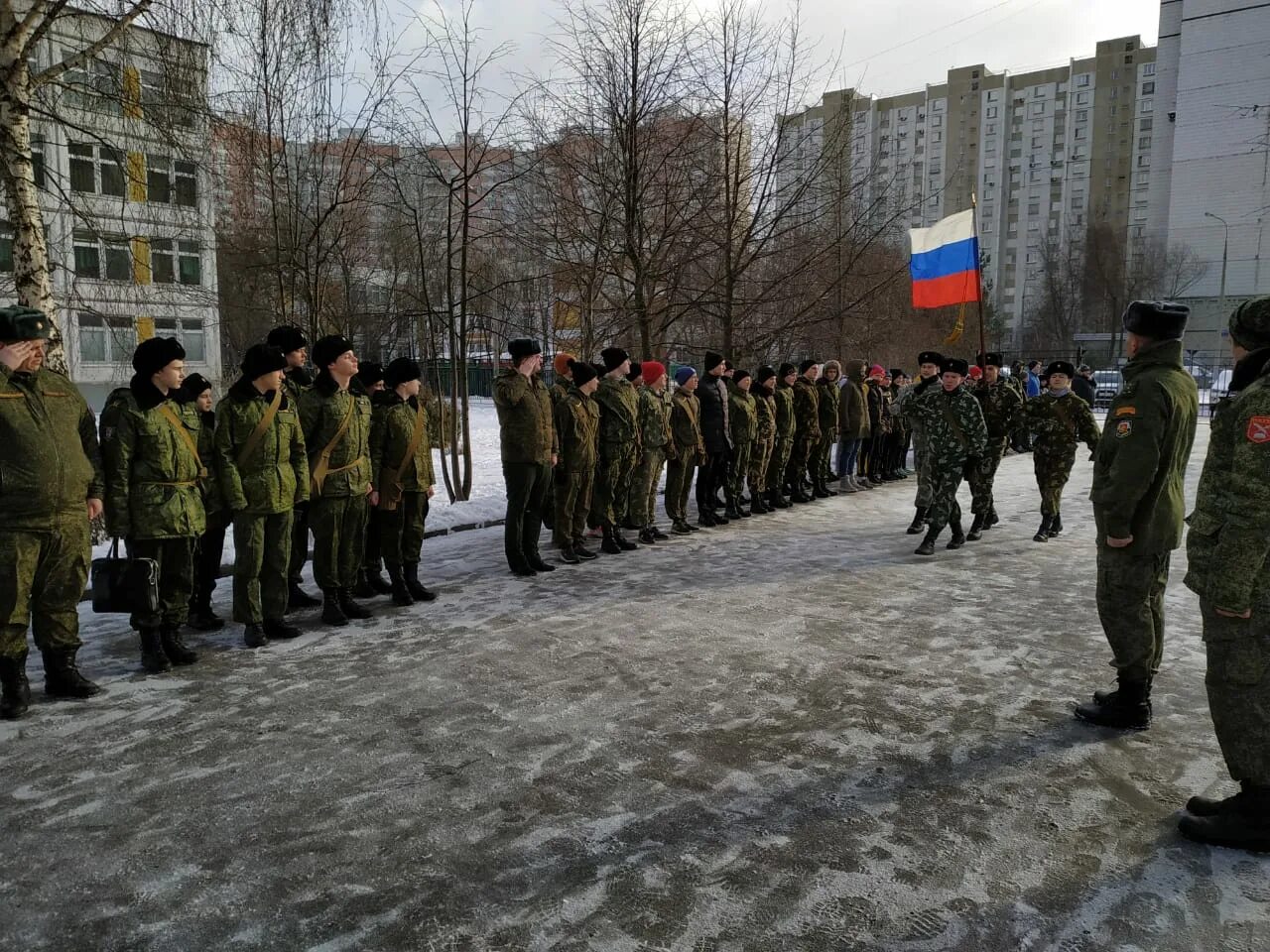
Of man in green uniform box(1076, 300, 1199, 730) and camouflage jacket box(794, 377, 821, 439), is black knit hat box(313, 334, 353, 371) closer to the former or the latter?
man in green uniform box(1076, 300, 1199, 730)

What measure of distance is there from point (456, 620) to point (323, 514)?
119cm

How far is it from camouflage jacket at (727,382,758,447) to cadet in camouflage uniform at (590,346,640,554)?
195 cm

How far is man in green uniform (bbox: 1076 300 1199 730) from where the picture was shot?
3951 millimetres

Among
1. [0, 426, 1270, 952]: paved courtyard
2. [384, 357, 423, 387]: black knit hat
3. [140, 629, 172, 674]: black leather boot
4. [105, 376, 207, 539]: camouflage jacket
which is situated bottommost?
[0, 426, 1270, 952]: paved courtyard

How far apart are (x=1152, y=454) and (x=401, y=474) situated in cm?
486

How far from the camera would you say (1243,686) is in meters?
3.03

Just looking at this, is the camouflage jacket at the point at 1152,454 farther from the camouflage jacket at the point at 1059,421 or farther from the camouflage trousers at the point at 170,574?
the camouflage jacket at the point at 1059,421

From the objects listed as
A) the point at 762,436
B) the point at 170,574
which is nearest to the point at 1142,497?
the point at 170,574

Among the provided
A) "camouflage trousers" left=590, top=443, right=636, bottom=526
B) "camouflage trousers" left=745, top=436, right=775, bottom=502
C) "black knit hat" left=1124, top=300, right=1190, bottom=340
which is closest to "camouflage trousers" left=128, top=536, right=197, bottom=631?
"camouflage trousers" left=590, top=443, right=636, bottom=526

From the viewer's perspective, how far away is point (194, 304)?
40.7 ft

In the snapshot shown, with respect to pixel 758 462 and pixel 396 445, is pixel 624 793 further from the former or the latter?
pixel 758 462

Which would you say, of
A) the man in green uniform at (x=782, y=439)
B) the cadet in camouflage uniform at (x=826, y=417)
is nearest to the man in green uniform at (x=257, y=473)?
the man in green uniform at (x=782, y=439)

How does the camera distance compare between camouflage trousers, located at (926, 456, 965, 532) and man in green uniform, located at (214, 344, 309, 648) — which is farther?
camouflage trousers, located at (926, 456, 965, 532)

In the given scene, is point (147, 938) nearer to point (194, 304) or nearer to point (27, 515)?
point (27, 515)
